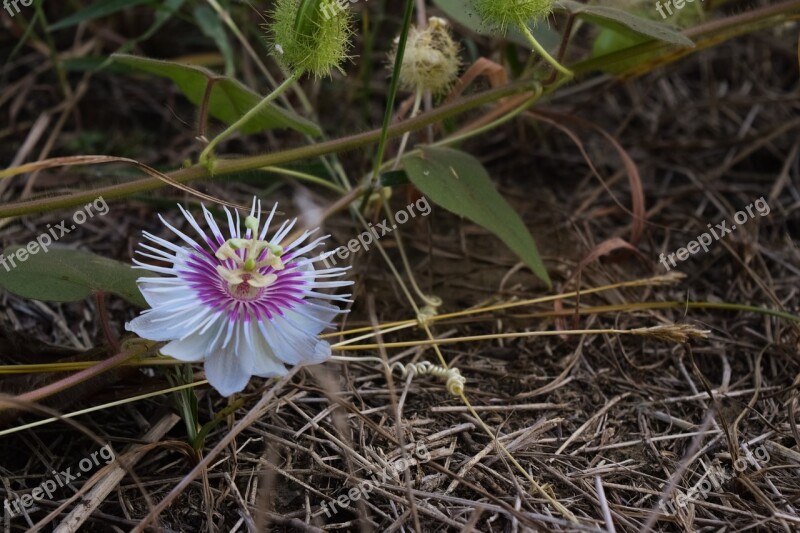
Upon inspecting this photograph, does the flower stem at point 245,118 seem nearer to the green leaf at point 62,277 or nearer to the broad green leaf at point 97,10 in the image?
the green leaf at point 62,277

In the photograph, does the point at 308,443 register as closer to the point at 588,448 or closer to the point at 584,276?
the point at 588,448

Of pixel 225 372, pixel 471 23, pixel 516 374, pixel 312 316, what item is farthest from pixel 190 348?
pixel 471 23

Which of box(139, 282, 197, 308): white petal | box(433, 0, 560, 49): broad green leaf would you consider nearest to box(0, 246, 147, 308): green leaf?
box(139, 282, 197, 308): white petal

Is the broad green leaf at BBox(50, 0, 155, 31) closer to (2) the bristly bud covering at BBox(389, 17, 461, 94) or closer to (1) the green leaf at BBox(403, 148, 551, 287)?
(2) the bristly bud covering at BBox(389, 17, 461, 94)

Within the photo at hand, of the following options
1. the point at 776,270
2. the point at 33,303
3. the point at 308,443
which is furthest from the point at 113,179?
the point at 776,270

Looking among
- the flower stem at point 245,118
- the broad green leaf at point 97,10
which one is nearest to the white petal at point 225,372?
the flower stem at point 245,118

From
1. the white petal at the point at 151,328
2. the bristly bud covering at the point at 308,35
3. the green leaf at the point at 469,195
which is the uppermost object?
the bristly bud covering at the point at 308,35
